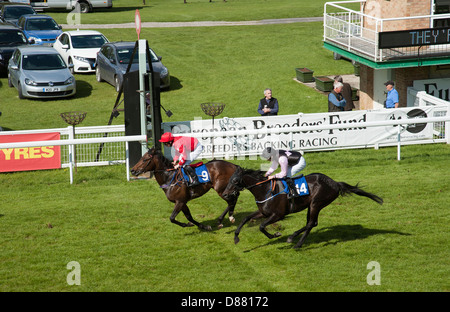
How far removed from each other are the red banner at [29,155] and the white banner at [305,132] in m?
2.76

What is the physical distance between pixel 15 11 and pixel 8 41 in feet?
28.4

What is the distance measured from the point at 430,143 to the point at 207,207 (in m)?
7.18

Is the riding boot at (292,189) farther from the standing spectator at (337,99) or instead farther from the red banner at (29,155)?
the red banner at (29,155)

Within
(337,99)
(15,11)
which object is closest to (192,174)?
(337,99)

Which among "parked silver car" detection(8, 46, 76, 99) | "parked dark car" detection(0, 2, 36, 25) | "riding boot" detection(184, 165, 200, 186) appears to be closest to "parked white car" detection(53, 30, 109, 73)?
"parked silver car" detection(8, 46, 76, 99)

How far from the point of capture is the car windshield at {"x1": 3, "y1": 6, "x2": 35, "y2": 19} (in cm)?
3250

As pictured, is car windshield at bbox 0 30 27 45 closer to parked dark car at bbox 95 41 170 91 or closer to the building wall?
parked dark car at bbox 95 41 170 91

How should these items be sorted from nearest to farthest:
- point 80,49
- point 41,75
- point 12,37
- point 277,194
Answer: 1. point 277,194
2. point 41,75
3. point 80,49
4. point 12,37

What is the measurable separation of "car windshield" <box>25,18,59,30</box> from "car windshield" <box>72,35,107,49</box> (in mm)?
4268

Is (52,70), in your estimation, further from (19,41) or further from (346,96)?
(346,96)

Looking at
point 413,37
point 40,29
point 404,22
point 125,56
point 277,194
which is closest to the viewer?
point 277,194

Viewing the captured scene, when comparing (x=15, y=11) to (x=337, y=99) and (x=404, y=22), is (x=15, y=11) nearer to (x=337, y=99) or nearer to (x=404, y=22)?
(x=404, y=22)

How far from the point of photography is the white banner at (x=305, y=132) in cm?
1505

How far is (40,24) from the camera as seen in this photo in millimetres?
28891
